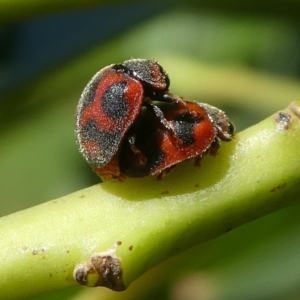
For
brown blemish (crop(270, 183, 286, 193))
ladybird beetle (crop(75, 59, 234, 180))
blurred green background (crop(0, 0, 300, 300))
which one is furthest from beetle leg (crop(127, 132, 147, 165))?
blurred green background (crop(0, 0, 300, 300))

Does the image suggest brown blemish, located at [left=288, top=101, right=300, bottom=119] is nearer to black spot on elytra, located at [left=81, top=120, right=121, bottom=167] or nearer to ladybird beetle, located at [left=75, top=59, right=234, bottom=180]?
ladybird beetle, located at [left=75, top=59, right=234, bottom=180]

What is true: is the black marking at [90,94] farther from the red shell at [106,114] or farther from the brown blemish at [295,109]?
the brown blemish at [295,109]

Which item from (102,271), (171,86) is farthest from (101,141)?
(171,86)

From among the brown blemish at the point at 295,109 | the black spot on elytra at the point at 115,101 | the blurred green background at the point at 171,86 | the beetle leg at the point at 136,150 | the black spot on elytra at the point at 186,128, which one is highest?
the black spot on elytra at the point at 115,101

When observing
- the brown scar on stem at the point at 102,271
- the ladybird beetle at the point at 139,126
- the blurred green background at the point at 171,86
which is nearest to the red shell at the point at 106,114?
the ladybird beetle at the point at 139,126

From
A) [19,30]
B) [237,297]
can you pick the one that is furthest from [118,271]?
[19,30]

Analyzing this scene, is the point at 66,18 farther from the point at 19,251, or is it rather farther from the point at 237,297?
the point at 19,251

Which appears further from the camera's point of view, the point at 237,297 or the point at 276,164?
the point at 237,297
